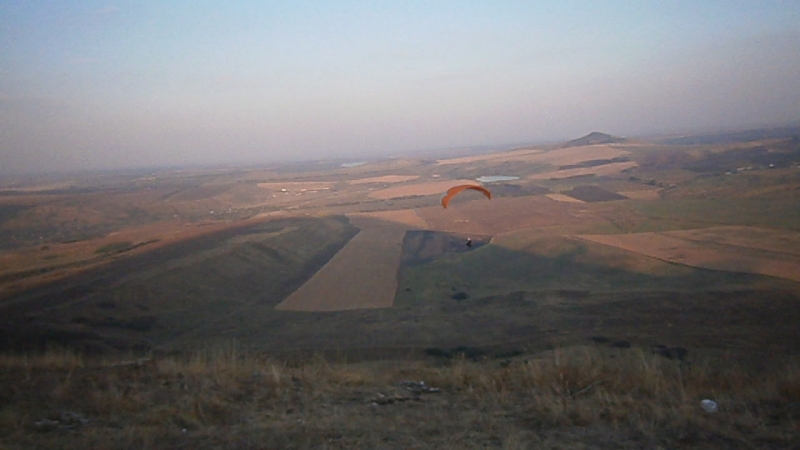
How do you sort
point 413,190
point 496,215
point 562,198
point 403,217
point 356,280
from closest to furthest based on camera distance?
point 356,280, point 496,215, point 403,217, point 562,198, point 413,190

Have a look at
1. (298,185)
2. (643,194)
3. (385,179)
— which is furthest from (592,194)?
(298,185)

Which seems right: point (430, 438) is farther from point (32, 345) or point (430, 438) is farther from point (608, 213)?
point (608, 213)

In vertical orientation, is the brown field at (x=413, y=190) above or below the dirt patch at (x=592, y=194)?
above

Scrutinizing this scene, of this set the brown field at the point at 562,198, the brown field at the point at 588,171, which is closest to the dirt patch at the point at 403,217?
the brown field at the point at 562,198

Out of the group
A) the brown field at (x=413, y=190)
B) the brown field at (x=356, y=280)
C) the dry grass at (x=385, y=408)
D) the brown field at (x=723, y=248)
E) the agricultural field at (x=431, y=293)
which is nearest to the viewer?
the dry grass at (x=385, y=408)

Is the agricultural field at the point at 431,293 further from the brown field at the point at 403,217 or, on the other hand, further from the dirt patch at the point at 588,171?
the dirt patch at the point at 588,171

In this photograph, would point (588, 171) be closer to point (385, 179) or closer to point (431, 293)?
point (385, 179)
